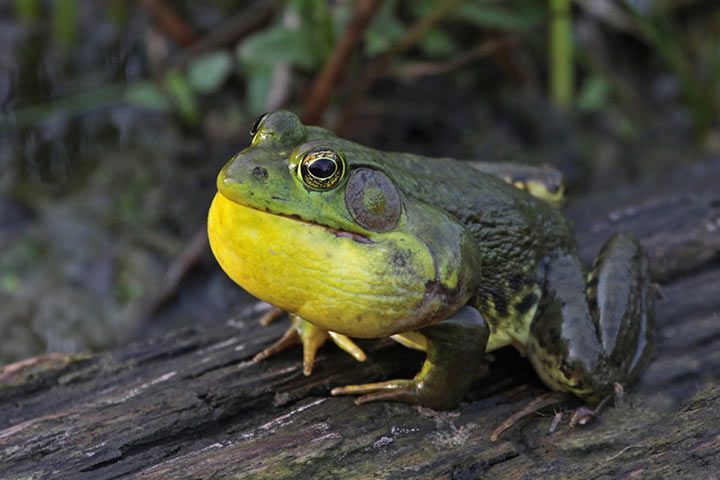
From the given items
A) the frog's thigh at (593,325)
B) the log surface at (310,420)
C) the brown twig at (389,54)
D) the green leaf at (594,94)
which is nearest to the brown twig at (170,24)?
the brown twig at (389,54)

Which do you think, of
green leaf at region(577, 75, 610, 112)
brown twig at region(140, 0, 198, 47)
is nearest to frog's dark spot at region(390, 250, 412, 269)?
brown twig at region(140, 0, 198, 47)

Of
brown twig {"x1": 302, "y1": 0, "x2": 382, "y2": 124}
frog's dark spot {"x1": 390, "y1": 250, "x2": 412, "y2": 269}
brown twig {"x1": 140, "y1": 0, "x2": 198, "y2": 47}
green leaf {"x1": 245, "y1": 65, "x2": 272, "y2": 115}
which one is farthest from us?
brown twig {"x1": 140, "y1": 0, "x2": 198, "y2": 47}

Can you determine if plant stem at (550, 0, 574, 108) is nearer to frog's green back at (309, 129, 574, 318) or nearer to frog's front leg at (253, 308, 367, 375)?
frog's green back at (309, 129, 574, 318)

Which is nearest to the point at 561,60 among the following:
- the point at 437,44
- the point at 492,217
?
the point at 437,44

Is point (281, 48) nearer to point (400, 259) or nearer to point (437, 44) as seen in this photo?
point (437, 44)

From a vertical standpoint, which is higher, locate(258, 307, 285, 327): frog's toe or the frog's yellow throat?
the frog's yellow throat
